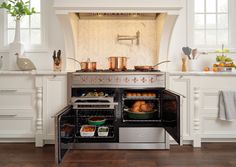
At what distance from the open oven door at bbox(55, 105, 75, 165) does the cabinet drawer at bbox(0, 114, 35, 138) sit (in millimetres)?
590

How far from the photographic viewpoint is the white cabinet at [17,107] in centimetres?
282

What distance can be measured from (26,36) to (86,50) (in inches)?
33.1

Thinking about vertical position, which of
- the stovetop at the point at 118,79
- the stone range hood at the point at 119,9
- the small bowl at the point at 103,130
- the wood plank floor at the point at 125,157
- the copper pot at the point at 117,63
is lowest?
the wood plank floor at the point at 125,157

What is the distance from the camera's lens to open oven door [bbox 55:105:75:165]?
2010 mm

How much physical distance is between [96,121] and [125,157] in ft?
1.78

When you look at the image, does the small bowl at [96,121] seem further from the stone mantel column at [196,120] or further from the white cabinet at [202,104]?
the stone mantel column at [196,120]

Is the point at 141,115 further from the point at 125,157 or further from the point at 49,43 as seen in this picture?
the point at 49,43

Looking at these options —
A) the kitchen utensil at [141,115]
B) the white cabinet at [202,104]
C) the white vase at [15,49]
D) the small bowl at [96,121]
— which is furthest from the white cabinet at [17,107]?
the white cabinet at [202,104]

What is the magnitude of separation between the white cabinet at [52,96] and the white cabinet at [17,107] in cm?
15

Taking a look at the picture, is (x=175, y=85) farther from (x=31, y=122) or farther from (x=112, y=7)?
(x=31, y=122)

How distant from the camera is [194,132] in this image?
9.22ft

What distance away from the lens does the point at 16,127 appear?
287 cm

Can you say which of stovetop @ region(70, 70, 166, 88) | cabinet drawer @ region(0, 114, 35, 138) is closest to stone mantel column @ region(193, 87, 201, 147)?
stovetop @ region(70, 70, 166, 88)

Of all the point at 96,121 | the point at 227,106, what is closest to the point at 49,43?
the point at 96,121
